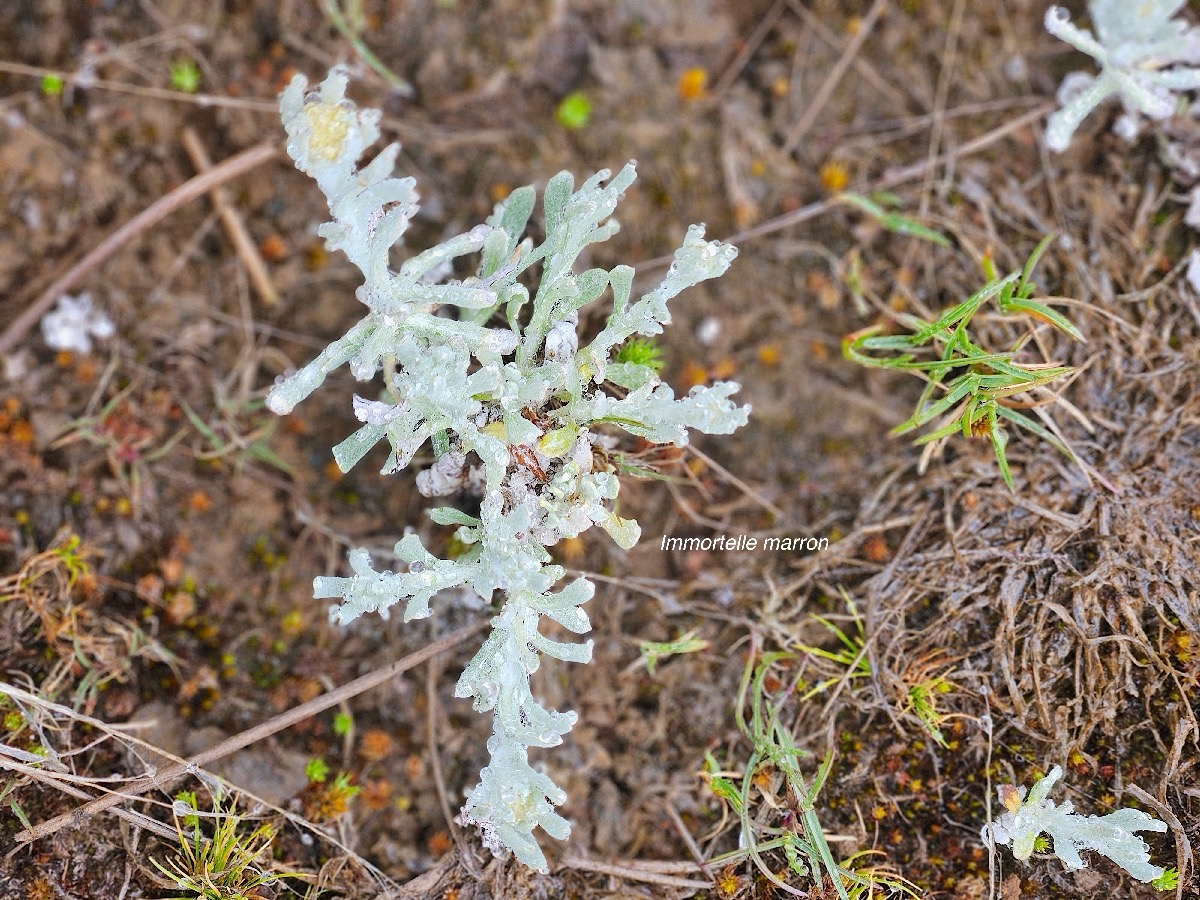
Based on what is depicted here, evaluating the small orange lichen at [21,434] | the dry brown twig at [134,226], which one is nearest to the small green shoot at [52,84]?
the dry brown twig at [134,226]

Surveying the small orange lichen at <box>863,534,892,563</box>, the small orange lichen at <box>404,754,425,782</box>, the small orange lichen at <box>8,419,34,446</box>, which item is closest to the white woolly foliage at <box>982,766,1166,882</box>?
the small orange lichen at <box>863,534,892,563</box>

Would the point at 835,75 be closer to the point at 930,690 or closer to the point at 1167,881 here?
the point at 930,690

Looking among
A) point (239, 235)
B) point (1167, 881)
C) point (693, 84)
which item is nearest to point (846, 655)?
point (1167, 881)

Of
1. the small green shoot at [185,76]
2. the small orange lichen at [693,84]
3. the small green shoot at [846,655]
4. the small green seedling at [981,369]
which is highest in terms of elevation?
the small green shoot at [185,76]

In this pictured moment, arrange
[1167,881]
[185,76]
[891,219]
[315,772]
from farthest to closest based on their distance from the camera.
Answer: [185,76], [891,219], [315,772], [1167,881]

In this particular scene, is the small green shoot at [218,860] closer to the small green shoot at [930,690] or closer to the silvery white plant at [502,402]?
the silvery white plant at [502,402]

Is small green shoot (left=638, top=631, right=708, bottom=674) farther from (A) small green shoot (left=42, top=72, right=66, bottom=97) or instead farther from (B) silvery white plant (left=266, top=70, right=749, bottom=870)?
(A) small green shoot (left=42, top=72, right=66, bottom=97)

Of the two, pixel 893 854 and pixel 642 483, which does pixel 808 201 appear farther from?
pixel 893 854
